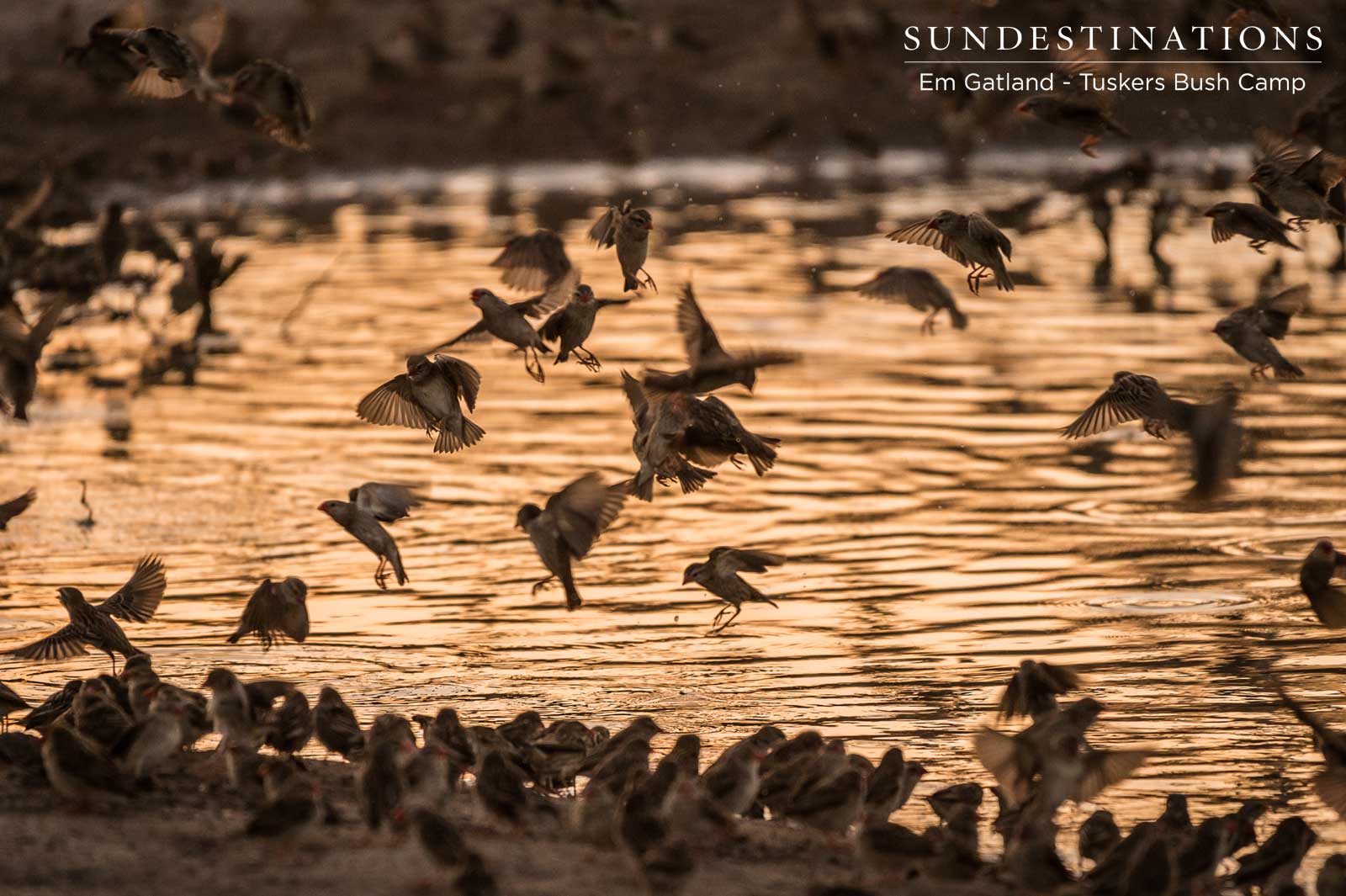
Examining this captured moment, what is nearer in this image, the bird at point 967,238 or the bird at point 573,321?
the bird at point 573,321

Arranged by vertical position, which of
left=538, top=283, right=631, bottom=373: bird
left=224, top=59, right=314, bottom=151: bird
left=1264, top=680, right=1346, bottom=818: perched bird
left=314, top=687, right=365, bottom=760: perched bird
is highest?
left=224, top=59, right=314, bottom=151: bird

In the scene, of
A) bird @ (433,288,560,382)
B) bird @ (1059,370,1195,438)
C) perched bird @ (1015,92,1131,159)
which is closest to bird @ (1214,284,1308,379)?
bird @ (1059,370,1195,438)

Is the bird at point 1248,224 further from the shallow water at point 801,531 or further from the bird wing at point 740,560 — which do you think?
the bird wing at point 740,560

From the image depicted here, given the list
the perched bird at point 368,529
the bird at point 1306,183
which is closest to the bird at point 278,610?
the perched bird at point 368,529

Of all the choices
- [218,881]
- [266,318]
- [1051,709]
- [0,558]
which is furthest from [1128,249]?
[218,881]

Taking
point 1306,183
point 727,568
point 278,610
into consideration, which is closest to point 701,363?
point 727,568

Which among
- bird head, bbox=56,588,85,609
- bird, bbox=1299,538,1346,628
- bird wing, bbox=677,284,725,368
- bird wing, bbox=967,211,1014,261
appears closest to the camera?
bird wing, bbox=677,284,725,368

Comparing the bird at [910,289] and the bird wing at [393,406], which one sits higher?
the bird at [910,289]

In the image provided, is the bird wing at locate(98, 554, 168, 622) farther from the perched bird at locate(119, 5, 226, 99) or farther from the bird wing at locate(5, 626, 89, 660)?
the perched bird at locate(119, 5, 226, 99)
